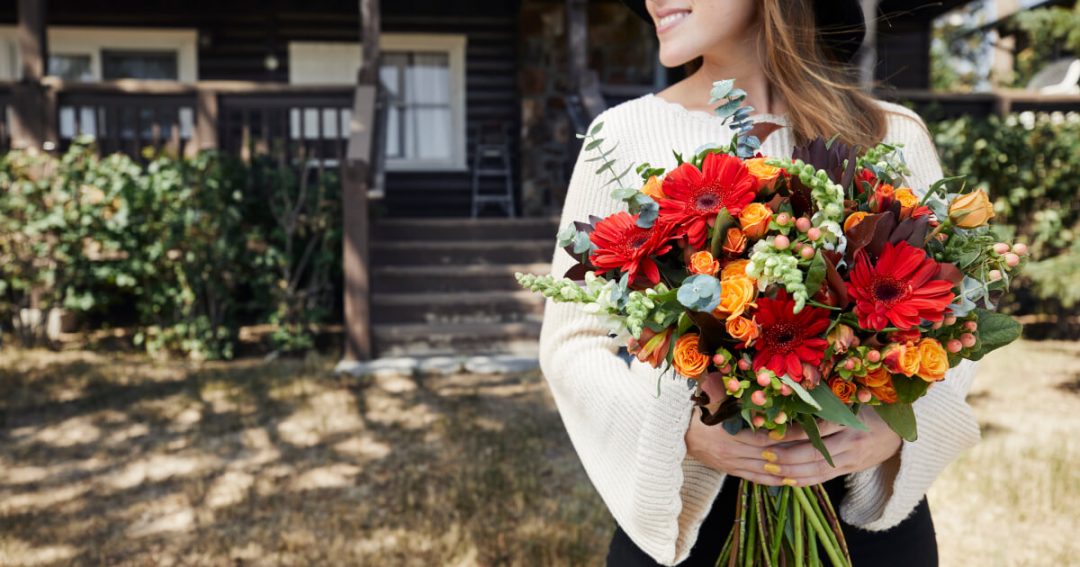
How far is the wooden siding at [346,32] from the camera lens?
10.1 m

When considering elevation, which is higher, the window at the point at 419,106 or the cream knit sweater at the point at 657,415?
the window at the point at 419,106

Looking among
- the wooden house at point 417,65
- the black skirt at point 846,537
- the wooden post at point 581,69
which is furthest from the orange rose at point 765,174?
the wooden house at point 417,65

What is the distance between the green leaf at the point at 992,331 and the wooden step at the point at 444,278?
5.88 metres

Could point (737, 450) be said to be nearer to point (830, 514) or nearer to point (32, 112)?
point (830, 514)

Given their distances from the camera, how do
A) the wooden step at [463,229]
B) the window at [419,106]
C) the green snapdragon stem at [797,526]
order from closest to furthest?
the green snapdragon stem at [797,526] < the wooden step at [463,229] < the window at [419,106]

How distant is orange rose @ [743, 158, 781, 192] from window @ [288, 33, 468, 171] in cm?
968

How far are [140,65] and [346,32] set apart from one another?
257 centimetres

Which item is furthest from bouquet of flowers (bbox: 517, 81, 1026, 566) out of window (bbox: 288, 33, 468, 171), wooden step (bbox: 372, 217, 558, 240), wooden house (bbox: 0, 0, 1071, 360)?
window (bbox: 288, 33, 468, 171)

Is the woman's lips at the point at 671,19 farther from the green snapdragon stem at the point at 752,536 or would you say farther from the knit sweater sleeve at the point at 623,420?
the green snapdragon stem at the point at 752,536

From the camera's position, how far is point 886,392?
42.9 inches

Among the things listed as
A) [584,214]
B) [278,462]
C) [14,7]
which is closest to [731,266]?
[584,214]

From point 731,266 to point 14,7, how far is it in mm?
11514

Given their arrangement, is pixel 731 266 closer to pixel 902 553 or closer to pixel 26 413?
pixel 902 553

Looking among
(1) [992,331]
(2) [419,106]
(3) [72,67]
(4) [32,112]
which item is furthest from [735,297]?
(3) [72,67]
